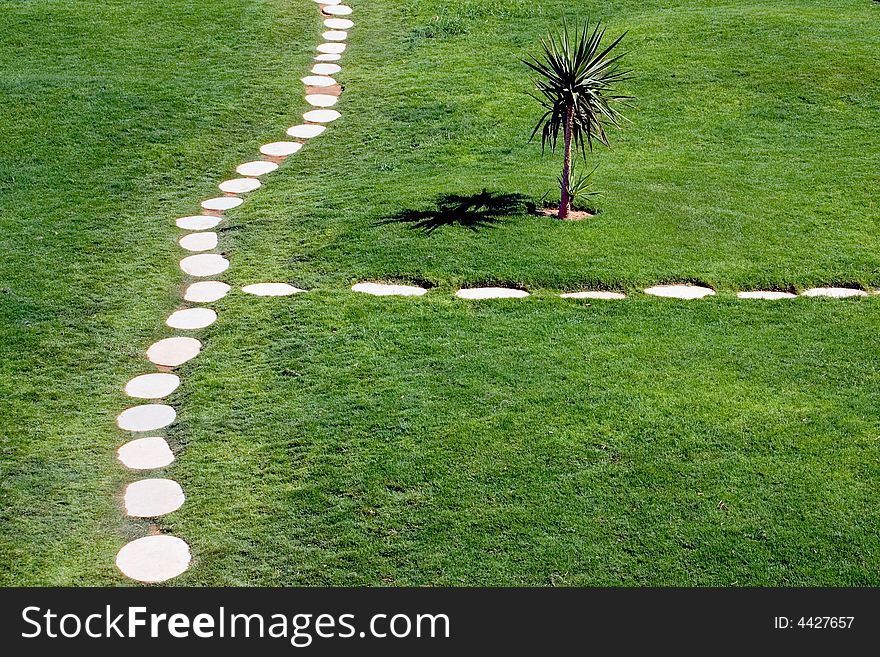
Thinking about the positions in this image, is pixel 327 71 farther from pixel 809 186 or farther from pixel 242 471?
pixel 242 471

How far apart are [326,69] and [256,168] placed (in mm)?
4174

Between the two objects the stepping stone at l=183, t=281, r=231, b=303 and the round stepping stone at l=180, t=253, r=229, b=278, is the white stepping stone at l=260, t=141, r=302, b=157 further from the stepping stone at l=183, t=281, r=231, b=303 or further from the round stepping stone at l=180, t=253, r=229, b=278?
the stepping stone at l=183, t=281, r=231, b=303

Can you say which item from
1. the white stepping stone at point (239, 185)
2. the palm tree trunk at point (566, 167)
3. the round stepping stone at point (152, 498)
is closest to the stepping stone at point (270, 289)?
the white stepping stone at point (239, 185)

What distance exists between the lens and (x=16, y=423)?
915 cm

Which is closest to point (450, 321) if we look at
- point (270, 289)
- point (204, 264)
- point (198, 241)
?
point (270, 289)

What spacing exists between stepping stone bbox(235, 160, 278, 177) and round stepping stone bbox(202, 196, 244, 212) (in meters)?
0.85

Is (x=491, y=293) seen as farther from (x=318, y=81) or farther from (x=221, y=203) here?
(x=318, y=81)

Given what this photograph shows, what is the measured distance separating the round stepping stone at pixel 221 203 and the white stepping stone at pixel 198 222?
248 millimetres

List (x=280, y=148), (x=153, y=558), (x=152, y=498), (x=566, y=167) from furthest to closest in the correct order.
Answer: (x=280, y=148), (x=566, y=167), (x=152, y=498), (x=153, y=558)

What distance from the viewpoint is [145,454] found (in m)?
8.84

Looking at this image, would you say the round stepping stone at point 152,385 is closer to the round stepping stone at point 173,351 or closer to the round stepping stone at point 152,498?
the round stepping stone at point 173,351

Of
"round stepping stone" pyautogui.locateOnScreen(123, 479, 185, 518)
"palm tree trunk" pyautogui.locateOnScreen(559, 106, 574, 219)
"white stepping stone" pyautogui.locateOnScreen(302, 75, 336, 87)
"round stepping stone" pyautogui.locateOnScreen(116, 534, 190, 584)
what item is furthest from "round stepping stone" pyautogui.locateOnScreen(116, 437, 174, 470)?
"white stepping stone" pyautogui.locateOnScreen(302, 75, 336, 87)

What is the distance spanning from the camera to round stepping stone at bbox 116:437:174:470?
8.70 m

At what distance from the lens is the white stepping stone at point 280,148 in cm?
1516
